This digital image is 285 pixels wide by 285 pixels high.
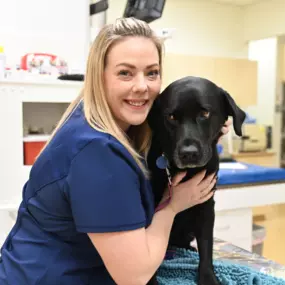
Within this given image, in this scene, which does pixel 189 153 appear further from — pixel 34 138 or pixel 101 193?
pixel 34 138

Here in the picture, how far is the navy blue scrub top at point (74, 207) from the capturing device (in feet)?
2.86

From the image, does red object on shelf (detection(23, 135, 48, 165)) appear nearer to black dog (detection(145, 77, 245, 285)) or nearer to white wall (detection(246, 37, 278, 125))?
black dog (detection(145, 77, 245, 285))

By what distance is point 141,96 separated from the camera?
106 cm

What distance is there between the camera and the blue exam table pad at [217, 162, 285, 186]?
238 centimetres

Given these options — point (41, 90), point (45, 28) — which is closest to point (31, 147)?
point (41, 90)

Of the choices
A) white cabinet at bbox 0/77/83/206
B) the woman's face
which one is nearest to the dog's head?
the woman's face

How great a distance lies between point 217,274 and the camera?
1203 millimetres

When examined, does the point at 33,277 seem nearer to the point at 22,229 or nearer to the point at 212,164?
the point at 22,229

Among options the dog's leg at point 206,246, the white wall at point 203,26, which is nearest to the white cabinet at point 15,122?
the dog's leg at point 206,246

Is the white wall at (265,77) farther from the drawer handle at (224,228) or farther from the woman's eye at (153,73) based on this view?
the woman's eye at (153,73)

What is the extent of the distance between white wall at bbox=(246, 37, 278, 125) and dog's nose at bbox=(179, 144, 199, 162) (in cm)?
462

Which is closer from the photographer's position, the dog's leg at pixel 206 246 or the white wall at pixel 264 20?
the dog's leg at pixel 206 246

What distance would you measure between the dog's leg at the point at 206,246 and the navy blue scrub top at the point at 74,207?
0.23m

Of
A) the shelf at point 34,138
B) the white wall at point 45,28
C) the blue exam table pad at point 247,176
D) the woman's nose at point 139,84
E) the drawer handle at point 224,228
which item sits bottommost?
the drawer handle at point 224,228
